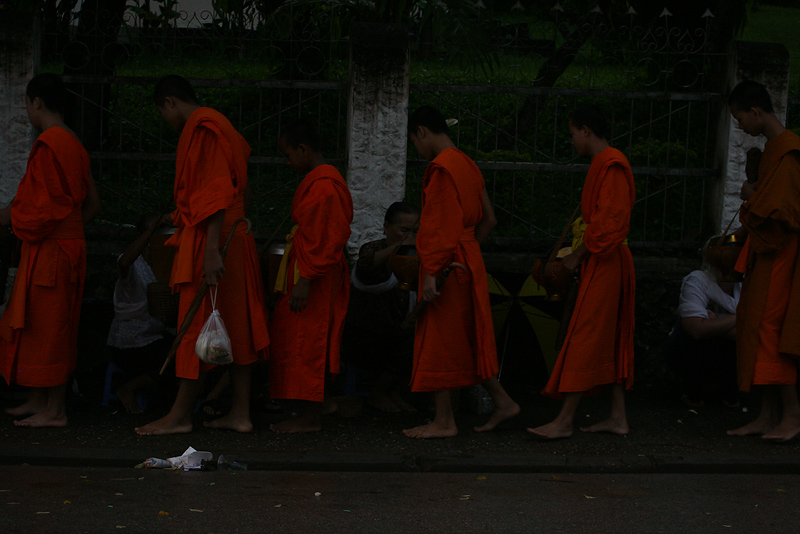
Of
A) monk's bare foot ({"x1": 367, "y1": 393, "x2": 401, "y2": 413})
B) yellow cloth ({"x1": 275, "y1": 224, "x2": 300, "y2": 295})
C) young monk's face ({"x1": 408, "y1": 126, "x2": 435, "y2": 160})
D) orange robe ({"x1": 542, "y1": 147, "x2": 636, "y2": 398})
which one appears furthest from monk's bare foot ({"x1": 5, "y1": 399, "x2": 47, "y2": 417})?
orange robe ({"x1": 542, "y1": 147, "x2": 636, "y2": 398})

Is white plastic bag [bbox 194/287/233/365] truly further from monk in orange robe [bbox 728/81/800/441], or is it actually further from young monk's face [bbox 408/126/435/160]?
monk in orange robe [bbox 728/81/800/441]

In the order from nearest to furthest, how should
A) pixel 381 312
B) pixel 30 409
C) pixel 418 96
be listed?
pixel 30 409, pixel 381 312, pixel 418 96

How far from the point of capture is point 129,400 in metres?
6.19

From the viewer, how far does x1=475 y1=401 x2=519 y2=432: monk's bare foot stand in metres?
5.91

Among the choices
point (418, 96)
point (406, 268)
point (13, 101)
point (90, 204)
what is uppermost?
point (418, 96)

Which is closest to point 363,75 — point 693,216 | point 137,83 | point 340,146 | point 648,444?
point 340,146

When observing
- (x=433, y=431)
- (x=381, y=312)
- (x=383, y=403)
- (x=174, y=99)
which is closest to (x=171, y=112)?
(x=174, y=99)

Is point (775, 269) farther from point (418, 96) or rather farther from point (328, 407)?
point (418, 96)

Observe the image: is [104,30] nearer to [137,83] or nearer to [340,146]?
[137,83]

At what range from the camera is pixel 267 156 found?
7379 mm

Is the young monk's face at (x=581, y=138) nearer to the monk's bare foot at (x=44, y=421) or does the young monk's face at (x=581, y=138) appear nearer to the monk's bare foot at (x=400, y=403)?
the monk's bare foot at (x=400, y=403)

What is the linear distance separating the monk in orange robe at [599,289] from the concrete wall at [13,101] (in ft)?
12.7

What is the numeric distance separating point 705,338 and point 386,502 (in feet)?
9.46

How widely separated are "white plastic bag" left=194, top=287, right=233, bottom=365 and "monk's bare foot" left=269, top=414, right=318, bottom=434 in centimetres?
66
